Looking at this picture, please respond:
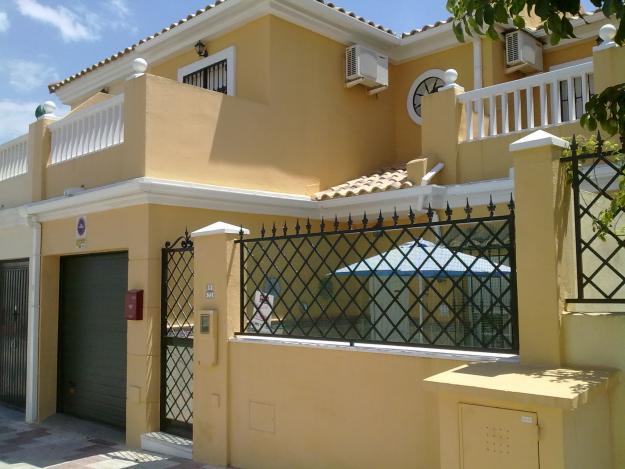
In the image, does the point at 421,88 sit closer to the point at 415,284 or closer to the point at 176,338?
the point at 415,284

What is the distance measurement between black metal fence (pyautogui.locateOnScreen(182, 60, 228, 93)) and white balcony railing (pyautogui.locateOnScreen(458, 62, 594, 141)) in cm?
412

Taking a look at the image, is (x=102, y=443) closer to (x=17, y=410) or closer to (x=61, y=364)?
(x=61, y=364)

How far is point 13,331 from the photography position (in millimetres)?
10992

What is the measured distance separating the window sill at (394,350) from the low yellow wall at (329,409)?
1.5 inches

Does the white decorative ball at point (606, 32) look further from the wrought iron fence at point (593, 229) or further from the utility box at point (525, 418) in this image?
the utility box at point (525, 418)

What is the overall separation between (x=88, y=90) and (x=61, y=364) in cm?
707

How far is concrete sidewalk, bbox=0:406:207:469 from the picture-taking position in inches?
284

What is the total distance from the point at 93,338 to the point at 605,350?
7514 millimetres

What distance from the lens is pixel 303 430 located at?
19.4ft

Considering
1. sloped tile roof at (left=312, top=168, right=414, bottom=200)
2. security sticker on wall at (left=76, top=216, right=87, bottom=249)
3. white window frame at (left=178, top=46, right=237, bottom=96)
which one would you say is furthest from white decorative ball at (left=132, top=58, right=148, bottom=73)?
sloped tile roof at (left=312, top=168, right=414, bottom=200)

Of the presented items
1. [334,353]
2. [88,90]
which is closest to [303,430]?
[334,353]

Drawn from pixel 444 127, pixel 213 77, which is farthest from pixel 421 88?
pixel 213 77

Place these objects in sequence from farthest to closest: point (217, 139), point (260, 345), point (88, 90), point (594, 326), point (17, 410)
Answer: point (88, 90) → point (17, 410) → point (217, 139) → point (260, 345) → point (594, 326)

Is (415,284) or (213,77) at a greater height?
(213,77)
